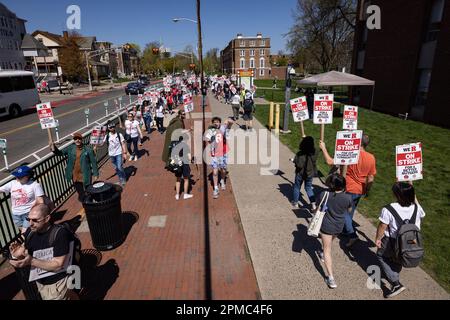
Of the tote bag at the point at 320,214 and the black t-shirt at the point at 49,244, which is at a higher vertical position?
the black t-shirt at the point at 49,244

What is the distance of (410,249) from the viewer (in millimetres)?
3711

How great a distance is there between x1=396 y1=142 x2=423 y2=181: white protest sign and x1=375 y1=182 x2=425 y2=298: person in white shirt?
82 cm

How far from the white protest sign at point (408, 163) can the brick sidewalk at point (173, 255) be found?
9.58 feet

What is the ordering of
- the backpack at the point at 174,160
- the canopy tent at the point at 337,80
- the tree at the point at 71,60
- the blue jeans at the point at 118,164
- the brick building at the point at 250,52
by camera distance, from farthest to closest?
1. the brick building at the point at 250,52
2. the tree at the point at 71,60
3. the canopy tent at the point at 337,80
4. the blue jeans at the point at 118,164
5. the backpack at the point at 174,160

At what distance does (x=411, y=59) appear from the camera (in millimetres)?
18594

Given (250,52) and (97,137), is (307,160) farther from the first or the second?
(250,52)

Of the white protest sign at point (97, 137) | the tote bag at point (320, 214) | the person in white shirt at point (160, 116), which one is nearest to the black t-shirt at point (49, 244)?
the tote bag at point (320, 214)

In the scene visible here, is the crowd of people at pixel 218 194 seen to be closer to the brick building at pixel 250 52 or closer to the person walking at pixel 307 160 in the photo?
the person walking at pixel 307 160

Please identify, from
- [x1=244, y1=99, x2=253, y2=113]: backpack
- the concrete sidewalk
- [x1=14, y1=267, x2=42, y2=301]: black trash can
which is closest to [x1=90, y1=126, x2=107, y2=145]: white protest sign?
the concrete sidewalk

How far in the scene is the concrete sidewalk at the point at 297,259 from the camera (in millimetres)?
4352

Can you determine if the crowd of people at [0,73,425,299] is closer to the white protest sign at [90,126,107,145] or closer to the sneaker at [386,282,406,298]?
the sneaker at [386,282,406,298]

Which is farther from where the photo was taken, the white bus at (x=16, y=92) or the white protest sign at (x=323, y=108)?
the white bus at (x=16, y=92)

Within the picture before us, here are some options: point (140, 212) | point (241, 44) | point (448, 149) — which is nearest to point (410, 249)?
point (140, 212)
